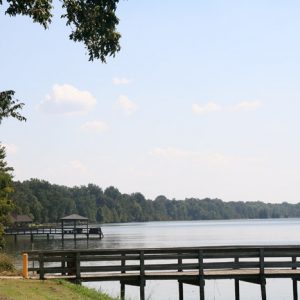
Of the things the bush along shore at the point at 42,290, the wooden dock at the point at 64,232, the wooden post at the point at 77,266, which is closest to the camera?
the bush along shore at the point at 42,290

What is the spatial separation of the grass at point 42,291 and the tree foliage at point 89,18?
7.74m

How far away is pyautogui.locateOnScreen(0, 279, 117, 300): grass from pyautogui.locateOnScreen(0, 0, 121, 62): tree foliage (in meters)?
7.74

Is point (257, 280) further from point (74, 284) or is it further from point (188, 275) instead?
point (74, 284)

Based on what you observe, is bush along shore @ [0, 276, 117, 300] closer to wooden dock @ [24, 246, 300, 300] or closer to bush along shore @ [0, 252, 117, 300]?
bush along shore @ [0, 252, 117, 300]

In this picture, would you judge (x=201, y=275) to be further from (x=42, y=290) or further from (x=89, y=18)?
(x=89, y=18)

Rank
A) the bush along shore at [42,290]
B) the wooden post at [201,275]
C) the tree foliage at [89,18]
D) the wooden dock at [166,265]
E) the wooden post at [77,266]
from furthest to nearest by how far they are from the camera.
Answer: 1. the wooden post at [201,275]
2. the wooden dock at [166,265]
3. the wooden post at [77,266]
4. the bush along shore at [42,290]
5. the tree foliage at [89,18]

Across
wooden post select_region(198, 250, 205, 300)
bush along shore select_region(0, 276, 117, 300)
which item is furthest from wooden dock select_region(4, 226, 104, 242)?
bush along shore select_region(0, 276, 117, 300)

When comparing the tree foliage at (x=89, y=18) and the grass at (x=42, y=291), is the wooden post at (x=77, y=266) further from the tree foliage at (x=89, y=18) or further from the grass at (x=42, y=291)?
the tree foliage at (x=89, y=18)

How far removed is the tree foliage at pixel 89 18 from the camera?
1702 centimetres

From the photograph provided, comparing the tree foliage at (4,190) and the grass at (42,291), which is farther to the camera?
the tree foliage at (4,190)

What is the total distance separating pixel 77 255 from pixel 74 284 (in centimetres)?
166

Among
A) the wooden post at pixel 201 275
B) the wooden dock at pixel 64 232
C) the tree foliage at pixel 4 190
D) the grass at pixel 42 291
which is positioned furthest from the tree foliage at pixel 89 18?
the wooden dock at pixel 64 232

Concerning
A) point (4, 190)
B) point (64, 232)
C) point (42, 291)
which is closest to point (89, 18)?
point (42, 291)

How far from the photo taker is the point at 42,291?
73.2ft
